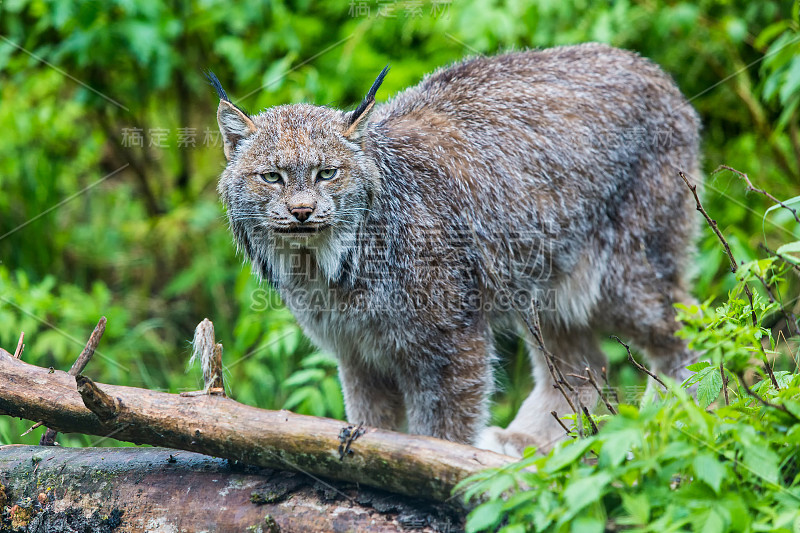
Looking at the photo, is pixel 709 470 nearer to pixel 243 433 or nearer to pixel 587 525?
pixel 587 525

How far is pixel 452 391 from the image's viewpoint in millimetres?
4117

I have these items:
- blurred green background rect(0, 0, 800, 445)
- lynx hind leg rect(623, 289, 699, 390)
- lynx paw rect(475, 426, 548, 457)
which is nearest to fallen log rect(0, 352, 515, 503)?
blurred green background rect(0, 0, 800, 445)

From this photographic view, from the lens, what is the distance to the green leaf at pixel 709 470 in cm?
201

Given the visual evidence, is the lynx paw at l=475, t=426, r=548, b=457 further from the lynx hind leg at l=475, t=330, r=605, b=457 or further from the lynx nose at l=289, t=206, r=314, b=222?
the lynx nose at l=289, t=206, r=314, b=222

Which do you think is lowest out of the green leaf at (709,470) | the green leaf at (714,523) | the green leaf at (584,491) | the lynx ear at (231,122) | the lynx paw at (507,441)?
the lynx paw at (507,441)

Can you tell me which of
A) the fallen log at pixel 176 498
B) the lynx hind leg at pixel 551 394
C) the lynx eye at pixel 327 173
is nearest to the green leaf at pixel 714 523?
the fallen log at pixel 176 498

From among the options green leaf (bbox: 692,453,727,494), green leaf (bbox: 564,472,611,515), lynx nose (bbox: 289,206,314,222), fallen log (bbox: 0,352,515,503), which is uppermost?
lynx nose (bbox: 289,206,314,222)

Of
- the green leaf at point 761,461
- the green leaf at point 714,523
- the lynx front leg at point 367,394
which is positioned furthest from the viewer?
the lynx front leg at point 367,394

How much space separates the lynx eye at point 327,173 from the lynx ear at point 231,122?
44 cm

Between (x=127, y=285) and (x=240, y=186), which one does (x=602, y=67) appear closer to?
(x=240, y=186)

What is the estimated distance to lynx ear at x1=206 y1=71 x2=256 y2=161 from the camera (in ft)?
12.7

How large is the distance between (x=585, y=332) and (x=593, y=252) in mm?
701

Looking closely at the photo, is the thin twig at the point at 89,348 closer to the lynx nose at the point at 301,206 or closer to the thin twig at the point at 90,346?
the thin twig at the point at 90,346

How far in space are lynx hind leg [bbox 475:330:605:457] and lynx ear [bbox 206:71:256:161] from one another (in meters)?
2.36
